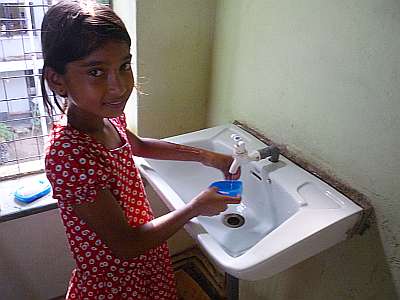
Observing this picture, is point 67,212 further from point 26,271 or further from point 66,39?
point 26,271

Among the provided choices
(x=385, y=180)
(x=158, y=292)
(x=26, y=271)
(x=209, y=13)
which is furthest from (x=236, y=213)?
(x=26, y=271)

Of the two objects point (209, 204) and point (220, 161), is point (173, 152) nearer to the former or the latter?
point (220, 161)

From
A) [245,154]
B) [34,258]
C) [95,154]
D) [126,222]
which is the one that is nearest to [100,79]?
[95,154]

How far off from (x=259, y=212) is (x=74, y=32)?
0.67 meters

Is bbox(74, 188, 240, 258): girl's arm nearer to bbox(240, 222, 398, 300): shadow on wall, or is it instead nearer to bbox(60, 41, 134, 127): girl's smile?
bbox(60, 41, 134, 127): girl's smile

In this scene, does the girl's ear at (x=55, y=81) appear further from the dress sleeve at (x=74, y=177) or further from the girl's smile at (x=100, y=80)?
the dress sleeve at (x=74, y=177)

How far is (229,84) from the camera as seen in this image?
1.25 metres

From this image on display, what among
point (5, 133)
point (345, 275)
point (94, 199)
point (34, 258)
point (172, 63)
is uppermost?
point (172, 63)

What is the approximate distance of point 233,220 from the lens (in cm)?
109

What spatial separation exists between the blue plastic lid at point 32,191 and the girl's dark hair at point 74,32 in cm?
61

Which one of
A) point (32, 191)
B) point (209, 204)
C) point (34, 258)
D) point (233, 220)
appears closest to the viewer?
point (209, 204)

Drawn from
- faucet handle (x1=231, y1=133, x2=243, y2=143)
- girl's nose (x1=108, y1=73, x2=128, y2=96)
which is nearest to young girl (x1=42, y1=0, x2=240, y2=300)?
girl's nose (x1=108, y1=73, x2=128, y2=96)

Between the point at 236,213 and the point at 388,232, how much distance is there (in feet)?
1.31

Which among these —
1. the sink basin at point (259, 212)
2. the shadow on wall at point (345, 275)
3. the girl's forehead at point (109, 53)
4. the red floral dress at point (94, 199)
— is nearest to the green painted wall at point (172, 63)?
the sink basin at point (259, 212)
